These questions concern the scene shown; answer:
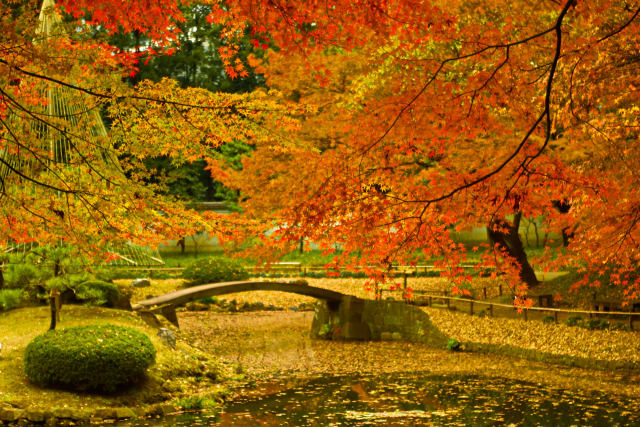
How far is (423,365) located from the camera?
11.4m

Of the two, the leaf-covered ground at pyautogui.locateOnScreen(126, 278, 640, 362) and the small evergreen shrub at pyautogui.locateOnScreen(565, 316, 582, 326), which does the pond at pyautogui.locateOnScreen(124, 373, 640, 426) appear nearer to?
the leaf-covered ground at pyautogui.locateOnScreen(126, 278, 640, 362)

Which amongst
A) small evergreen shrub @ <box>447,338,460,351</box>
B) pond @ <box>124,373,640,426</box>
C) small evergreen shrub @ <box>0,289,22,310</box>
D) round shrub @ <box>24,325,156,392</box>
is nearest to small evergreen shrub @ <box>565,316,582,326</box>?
small evergreen shrub @ <box>447,338,460,351</box>

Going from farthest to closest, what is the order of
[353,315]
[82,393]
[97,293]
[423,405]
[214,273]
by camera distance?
[214,273], [353,315], [97,293], [423,405], [82,393]

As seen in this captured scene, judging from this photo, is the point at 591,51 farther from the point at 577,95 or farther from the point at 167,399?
the point at 167,399

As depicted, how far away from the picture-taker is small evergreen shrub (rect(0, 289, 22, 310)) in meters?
10.8

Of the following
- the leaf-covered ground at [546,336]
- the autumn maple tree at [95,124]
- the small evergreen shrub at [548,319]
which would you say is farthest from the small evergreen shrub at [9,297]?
the small evergreen shrub at [548,319]

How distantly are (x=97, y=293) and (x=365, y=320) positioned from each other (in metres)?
6.66

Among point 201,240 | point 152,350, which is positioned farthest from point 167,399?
point 201,240

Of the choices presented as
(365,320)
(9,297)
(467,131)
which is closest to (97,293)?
(9,297)

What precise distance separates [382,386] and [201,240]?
24115 mm

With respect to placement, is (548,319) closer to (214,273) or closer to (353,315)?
(353,315)

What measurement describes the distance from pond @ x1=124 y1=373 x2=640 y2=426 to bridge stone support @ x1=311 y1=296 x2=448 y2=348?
4.31m

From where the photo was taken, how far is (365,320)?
49.5 feet

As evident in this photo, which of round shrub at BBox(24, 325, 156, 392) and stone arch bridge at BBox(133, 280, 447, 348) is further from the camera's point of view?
stone arch bridge at BBox(133, 280, 447, 348)
